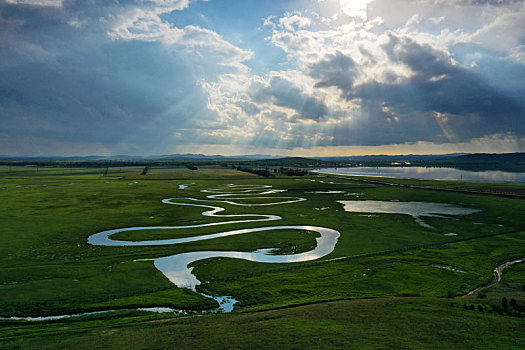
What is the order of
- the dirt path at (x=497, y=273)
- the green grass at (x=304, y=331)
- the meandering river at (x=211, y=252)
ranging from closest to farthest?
the green grass at (x=304, y=331)
the dirt path at (x=497, y=273)
the meandering river at (x=211, y=252)

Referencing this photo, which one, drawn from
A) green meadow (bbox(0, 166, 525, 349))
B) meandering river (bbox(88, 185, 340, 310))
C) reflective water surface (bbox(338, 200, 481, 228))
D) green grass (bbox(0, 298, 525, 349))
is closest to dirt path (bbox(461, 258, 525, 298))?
green meadow (bbox(0, 166, 525, 349))

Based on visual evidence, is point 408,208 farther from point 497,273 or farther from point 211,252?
point 211,252

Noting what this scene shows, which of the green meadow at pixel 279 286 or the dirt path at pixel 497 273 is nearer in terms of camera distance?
the green meadow at pixel 279 286

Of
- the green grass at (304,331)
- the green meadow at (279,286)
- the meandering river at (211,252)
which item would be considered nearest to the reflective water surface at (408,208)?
the green meadow at (279,286)

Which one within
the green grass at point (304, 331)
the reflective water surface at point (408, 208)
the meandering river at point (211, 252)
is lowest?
the meandering river at point (211, 252)

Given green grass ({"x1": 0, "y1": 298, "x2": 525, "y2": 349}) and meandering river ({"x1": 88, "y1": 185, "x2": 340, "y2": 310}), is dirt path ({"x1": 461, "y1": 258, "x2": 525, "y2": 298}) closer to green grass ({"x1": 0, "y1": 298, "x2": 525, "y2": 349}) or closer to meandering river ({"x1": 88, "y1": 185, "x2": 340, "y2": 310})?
green grass ({"x1": 0, "y1": 298, "x2": 525, "y2": 349})

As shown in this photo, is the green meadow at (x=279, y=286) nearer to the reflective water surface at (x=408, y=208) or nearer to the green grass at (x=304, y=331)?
the green grass at (x=304, y=331)

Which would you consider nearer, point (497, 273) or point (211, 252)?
point (497, 273)

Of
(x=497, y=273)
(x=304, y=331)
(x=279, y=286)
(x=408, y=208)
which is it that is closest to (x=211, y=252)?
(x=279, y=286)

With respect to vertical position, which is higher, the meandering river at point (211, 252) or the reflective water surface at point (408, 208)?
the reflective water surface at point (408, 208)

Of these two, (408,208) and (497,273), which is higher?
(408,208)
